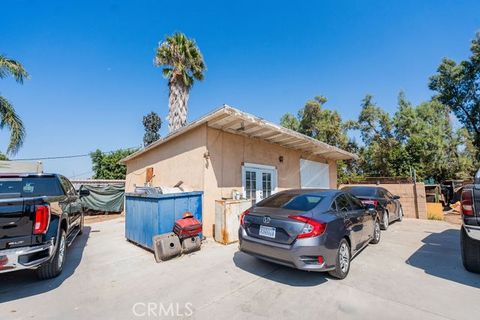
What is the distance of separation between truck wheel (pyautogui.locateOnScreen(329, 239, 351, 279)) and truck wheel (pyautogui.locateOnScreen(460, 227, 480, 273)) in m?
2.11

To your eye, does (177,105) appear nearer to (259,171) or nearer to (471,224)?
(259,171)

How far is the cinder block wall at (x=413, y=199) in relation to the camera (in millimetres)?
11250

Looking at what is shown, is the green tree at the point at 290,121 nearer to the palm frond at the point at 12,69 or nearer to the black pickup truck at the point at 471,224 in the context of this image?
the palm frond at the point at 12,69

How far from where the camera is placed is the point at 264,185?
8.92m

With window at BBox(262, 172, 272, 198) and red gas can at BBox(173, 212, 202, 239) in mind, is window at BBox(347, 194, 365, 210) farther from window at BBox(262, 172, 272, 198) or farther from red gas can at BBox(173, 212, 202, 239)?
window at BBox(262, 172, 272, 198)

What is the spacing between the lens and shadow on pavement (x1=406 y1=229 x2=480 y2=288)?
13.4 feet

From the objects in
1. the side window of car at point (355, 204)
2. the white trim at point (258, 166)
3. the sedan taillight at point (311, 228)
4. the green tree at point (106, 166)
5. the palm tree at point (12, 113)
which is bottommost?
the sedan taillight at point (311, 228)

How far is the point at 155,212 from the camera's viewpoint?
5.38 m

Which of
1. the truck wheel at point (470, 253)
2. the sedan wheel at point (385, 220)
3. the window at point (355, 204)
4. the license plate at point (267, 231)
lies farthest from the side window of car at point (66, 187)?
the sedan wheel at point (385, 220)

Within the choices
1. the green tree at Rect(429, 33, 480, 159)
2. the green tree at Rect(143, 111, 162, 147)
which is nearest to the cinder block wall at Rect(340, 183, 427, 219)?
the green tree at Rect(429, 33, 480, 159)

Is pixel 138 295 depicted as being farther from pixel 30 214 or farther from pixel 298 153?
pixel 298 153

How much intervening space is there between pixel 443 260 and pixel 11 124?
15.1m

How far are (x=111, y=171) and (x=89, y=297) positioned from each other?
18568 mm

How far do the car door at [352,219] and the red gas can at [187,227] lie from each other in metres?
3.13
